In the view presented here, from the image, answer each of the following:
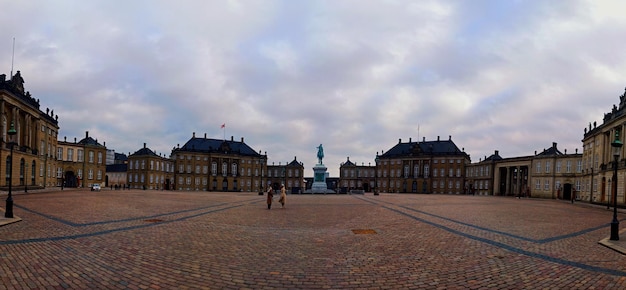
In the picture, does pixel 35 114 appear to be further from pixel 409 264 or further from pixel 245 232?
pixel 409 264

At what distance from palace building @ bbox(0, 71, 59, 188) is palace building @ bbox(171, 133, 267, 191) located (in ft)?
140

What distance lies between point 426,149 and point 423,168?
6.23 metres

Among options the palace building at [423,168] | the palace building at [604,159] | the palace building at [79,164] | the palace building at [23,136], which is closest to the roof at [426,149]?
the palace building at [423,168]

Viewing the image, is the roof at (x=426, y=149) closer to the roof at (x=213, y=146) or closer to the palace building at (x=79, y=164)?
the roof at (x=213, y=146)

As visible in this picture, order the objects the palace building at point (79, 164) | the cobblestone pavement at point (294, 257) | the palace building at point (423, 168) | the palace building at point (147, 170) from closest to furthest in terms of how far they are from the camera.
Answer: the cobblestone pavement at point (294, 257) → the palace building at point (79, 164) → the palace building at point (147, 170) → the palace building at point (423, 168)

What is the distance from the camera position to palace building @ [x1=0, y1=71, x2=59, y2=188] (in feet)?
147

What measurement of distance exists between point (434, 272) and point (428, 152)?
105 metres

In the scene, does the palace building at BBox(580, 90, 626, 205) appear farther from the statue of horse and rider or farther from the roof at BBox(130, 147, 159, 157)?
the roof at BBox(130, 147, 159, 157)

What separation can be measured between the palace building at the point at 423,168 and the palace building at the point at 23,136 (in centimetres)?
8270

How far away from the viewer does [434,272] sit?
27.9 ft

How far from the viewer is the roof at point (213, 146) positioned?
110 m

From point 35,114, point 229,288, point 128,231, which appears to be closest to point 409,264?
point 229,288

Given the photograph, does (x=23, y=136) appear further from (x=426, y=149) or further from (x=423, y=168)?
(x=426, y=149)

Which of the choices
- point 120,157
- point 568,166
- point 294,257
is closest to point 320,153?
point 568,166
